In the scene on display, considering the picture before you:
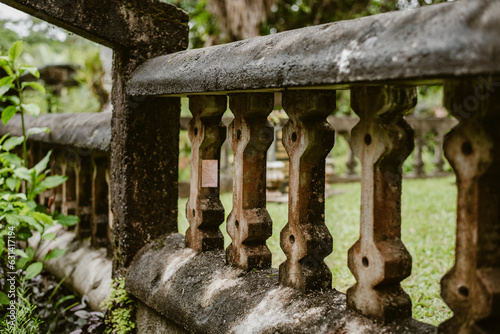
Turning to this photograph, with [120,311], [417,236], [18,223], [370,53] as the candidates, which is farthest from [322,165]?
[417,236]

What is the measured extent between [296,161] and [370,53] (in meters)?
0.48

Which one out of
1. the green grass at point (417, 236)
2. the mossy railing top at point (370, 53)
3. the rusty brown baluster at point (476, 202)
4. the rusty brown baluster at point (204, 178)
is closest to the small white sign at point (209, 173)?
the rusty brown baluster at point (204, 178)

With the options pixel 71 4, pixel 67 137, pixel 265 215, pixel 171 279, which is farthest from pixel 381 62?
pixel 67 137

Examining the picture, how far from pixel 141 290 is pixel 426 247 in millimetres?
2530

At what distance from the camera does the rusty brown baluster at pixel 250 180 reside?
60.4 inches

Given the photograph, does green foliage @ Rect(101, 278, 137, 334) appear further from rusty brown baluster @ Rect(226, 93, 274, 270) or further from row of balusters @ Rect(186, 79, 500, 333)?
rusty brown baluster @ Rect(226, 93, 274, 270)

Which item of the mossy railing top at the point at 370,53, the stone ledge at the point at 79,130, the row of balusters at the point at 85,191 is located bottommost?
the row of balusters at the point at 85,191

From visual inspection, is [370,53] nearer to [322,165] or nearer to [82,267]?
[322,165]

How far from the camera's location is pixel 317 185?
139 centimetres

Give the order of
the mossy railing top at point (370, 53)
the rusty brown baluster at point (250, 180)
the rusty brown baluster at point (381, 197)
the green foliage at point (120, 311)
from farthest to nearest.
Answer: the green foliage at point (120, 311) < the rusty brown baluster at point (250, 180) < the rusty brown baluster at point (381, 197) < the mossy railing top at point (370, 53)

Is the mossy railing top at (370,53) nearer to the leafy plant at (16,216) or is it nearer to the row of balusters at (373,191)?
the row of balusters at (373,191)

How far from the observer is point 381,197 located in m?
1.15

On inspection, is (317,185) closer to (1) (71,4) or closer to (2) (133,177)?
(2) (133,177)

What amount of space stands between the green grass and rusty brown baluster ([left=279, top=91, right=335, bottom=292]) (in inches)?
42.1
